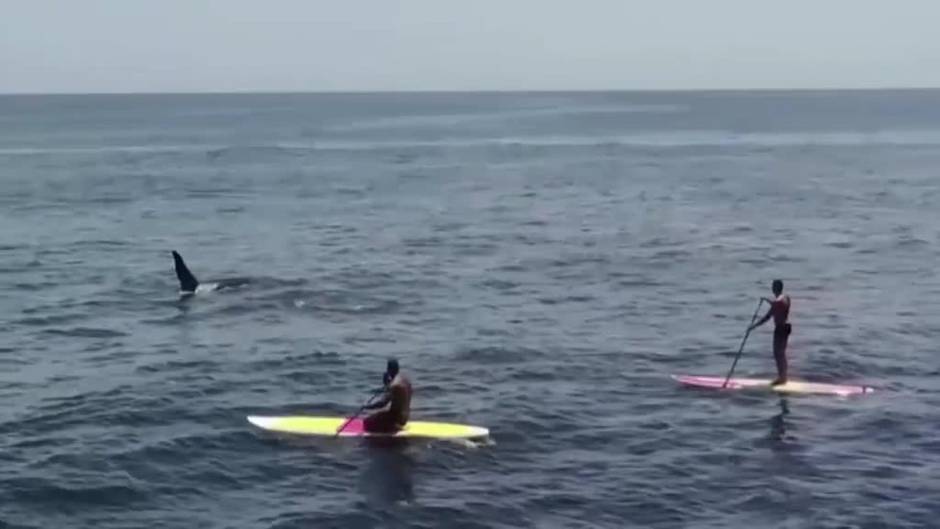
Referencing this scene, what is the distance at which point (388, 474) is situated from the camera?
2847 centimetres

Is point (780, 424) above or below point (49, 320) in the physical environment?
below

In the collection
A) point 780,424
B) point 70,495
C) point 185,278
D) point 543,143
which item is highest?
point 543,143

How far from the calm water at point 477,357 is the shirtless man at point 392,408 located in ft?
2.44

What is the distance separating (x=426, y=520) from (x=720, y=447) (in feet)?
27.7

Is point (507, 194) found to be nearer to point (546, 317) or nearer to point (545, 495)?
point (546, 317)

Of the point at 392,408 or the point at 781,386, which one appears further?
the point at 781,386

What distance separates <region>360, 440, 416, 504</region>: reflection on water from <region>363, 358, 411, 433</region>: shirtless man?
0.42 m

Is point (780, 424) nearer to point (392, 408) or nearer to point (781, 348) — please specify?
point (781, 348)

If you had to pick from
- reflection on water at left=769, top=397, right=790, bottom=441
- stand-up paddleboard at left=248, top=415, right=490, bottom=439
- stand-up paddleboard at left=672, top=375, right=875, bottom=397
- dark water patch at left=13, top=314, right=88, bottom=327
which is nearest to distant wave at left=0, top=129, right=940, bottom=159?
dark water patch at left=13, top=314, right=88, bottom=327

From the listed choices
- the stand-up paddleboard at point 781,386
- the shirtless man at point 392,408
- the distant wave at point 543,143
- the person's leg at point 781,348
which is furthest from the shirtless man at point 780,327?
the distant wave at point 543,143

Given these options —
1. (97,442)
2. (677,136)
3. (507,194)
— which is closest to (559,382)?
(97,442)

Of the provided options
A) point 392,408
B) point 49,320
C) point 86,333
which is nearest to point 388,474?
point 392,408

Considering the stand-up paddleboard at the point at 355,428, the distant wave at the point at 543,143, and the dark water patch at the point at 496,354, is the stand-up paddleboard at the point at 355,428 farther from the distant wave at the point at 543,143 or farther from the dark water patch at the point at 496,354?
the distant wave at the point at 543,143

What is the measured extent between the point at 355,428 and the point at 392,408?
1.39m
